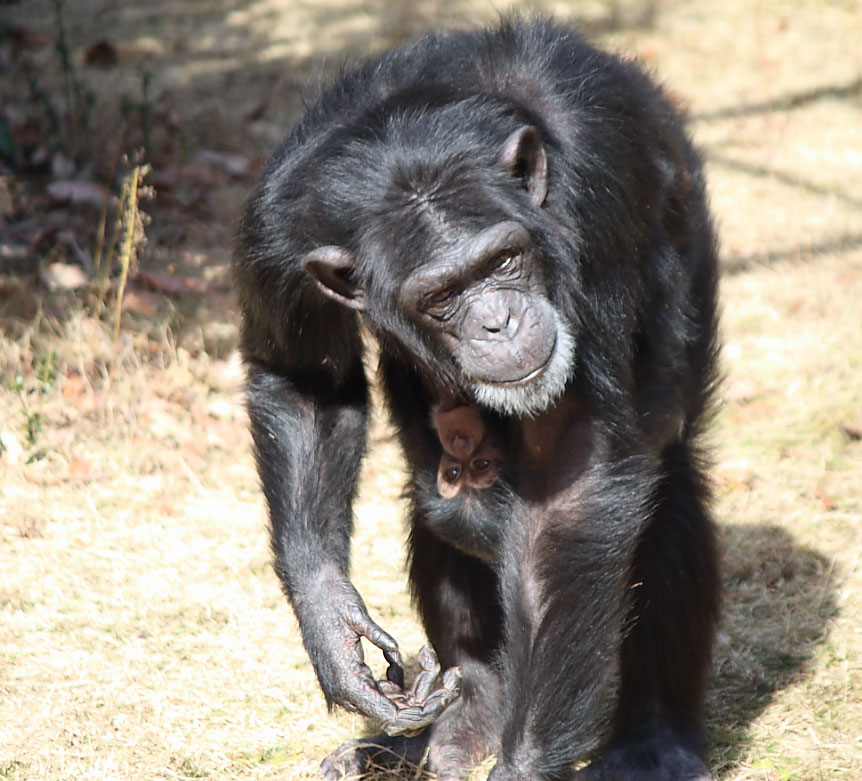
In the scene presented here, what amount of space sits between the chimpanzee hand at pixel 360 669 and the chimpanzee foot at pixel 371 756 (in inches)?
25.6

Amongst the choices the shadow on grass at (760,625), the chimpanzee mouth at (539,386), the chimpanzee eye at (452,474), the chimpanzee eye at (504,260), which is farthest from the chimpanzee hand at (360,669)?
the shadow on grass at (760,625)

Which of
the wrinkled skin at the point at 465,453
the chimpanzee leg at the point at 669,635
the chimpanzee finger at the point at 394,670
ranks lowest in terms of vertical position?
the chimpanzee leg at the point at 669,635

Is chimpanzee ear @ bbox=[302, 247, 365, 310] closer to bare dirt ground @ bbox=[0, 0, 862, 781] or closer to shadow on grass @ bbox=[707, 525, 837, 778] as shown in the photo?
bare dirt ground @ bbox=[0, 0, 862, 781]

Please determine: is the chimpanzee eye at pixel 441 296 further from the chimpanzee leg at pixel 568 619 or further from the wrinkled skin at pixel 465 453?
the chimpanzee leg at pixel 568 619

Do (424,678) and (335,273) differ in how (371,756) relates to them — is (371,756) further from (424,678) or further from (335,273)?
(335,273)

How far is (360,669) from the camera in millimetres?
3932

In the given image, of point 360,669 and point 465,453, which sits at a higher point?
point 465,453

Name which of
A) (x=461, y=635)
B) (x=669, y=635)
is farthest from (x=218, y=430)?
(x=669, y=635)

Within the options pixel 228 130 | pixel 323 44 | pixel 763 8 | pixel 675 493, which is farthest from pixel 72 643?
pixel 763 8

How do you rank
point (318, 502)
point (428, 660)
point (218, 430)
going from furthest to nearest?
1. point (218, 430)
2. point (318, 502)
3. point (428, 660)

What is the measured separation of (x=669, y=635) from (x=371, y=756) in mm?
1261

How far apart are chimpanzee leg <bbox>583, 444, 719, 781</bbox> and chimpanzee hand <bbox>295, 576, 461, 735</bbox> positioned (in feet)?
3.23

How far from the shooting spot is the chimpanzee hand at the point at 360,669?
12.3ft

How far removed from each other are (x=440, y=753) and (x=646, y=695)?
2.80 feet
